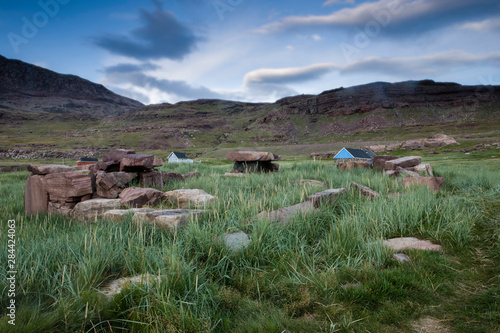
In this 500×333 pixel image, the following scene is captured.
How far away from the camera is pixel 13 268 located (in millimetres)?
3260

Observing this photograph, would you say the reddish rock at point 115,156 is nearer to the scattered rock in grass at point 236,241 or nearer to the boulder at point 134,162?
the boulder at point 134,162

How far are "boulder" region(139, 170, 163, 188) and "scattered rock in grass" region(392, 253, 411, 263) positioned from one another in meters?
8.23

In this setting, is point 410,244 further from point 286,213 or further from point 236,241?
point 236,241

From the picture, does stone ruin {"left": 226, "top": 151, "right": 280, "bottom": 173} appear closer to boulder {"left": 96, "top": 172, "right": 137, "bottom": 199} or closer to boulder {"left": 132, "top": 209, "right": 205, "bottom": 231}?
boulder {"left": 96, "top": 172, "right": 137, "bottom": 199}

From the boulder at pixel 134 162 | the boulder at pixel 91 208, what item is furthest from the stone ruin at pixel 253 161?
the boulder at pixel 91 208

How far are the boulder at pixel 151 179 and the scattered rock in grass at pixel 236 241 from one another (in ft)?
20.8

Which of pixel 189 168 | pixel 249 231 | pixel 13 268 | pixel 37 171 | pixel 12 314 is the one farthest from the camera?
pixel 189 168

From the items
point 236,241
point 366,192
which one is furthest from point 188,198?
point 366,192

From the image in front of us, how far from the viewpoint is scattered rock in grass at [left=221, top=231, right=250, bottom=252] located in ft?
12.7

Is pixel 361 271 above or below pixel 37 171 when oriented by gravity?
below

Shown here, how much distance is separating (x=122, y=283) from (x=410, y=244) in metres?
4.27

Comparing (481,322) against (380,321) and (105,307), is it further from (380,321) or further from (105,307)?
(105,307)

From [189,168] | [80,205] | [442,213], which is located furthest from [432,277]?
[189,168]

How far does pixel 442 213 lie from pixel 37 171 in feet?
36.8
